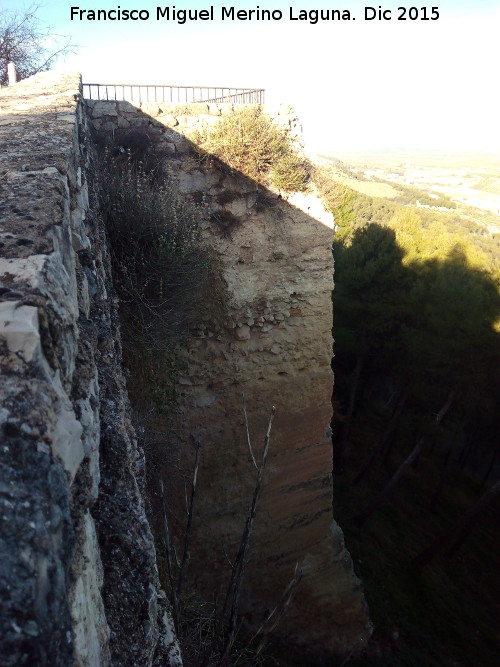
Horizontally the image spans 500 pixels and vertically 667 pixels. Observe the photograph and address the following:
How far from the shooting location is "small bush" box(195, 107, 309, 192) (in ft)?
18.4

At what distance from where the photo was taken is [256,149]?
5.68 metres

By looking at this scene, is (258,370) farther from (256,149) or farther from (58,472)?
(58,472)

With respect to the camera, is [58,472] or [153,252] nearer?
[58,472]

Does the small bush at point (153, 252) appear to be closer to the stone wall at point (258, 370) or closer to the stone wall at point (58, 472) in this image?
the stone wall at point (258, 370)

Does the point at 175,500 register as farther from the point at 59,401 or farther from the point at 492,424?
the point at 492,424

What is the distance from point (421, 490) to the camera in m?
14.0

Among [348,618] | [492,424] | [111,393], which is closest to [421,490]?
[492,424]

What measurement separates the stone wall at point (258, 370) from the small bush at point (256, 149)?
13 centimetres

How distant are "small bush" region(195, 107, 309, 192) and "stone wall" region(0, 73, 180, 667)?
3725mm

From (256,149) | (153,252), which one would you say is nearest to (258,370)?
(153,252)

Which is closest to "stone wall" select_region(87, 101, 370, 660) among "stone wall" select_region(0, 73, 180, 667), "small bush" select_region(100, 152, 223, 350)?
"small bush" select_region(100, 152, 223, 350)

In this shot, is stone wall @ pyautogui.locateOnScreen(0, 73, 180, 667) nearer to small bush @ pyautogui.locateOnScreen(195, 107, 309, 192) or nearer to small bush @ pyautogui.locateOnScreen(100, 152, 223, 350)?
small bush @ pyautogui.locateOnScreen(100, 152, 223, 350)

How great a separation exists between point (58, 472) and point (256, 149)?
209 inches

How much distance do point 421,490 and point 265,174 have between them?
11367 millimetres
